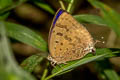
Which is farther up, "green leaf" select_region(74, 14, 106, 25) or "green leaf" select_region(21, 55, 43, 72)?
"green leaf" select_region(74, 14, 106, 25)

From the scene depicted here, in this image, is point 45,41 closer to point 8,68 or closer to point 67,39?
point 67,39

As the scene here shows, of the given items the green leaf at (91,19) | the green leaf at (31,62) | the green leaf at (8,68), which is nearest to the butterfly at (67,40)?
the green leaf at (31,62)

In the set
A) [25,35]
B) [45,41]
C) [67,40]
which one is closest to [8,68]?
[67,40]

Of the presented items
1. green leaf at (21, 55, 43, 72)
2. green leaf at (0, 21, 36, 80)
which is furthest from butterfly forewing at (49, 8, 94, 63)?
green leaf at (0, 21, 36, 80)

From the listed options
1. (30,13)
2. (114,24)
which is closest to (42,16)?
(30,13)

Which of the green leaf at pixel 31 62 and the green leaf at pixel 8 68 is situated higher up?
the green leaf at pixel 8 68

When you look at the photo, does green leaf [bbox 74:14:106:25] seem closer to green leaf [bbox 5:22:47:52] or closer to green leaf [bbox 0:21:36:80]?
green leaf [bbox 5:22:47:52]

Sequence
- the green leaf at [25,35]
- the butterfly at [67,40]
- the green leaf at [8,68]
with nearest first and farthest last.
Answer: the green leaf at [8,68] → the butterfly at [67,40] → the green leaf at [25,35]

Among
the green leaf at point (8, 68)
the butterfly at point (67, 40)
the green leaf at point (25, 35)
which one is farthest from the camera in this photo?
the green leaf at point (25, 35)

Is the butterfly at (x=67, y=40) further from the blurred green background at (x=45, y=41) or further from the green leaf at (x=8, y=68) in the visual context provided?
the green leaf at (x=8, y=68)

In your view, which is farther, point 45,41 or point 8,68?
point 45,41
